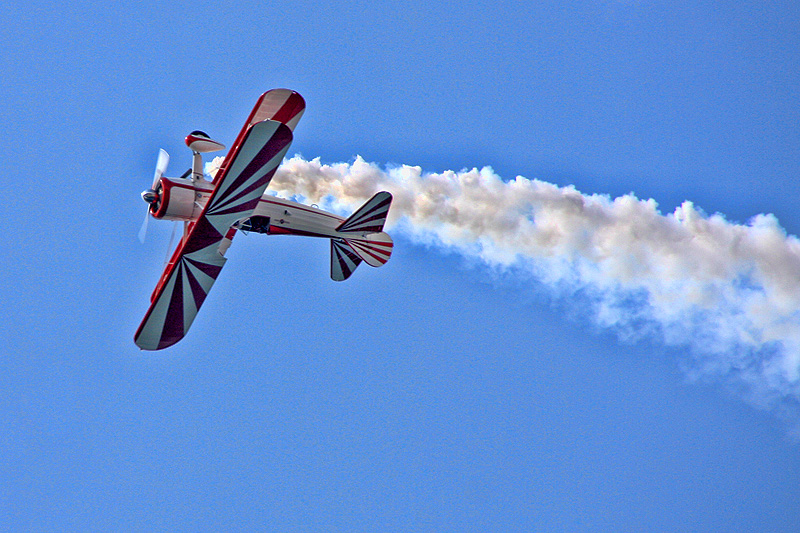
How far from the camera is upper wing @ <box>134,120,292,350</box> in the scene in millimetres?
19688

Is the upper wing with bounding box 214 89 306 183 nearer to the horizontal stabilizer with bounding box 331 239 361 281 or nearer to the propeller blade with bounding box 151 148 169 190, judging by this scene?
the propeller blade with bounding box 151 148 169 190

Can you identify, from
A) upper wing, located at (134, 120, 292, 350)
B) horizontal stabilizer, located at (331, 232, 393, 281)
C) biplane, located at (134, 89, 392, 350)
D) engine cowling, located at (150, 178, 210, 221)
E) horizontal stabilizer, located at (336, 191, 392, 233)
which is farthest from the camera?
horizontal stabilizer, located at (331, 232, 393, 281)

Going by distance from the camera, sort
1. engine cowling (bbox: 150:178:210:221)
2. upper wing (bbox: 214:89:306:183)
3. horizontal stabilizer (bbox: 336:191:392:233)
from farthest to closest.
Result: horizontal stabilizer (bbox: 336:191:392:233)
engine cowling (bbox: 150:178:210:221)
upper wing (bbox: 214:89:306:183)

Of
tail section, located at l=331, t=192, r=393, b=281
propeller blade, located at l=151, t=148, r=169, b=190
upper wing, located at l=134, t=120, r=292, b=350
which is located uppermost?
tail section, located at l=331, t=192, r=393, b=281

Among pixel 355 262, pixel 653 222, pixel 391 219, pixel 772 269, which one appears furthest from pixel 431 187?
pixel 772 269

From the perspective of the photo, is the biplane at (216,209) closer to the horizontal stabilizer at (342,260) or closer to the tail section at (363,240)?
the tail section at (363,240)

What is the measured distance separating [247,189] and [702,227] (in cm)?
1704

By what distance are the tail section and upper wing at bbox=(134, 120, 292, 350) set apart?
14.3ft

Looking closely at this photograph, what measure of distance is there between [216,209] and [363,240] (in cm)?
630

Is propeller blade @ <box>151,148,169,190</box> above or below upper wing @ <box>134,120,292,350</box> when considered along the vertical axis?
above

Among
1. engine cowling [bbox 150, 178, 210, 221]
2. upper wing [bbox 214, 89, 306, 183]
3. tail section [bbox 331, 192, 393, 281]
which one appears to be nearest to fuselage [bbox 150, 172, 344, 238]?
engine cowling [bbox 150, 178, 210, 221]

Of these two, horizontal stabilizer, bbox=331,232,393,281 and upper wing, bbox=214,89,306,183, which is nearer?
upper wing, bbox=214,89,306,183

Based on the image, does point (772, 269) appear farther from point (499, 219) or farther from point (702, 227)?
point (499, 219)

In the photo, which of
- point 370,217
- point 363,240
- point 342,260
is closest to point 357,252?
point 363,240
